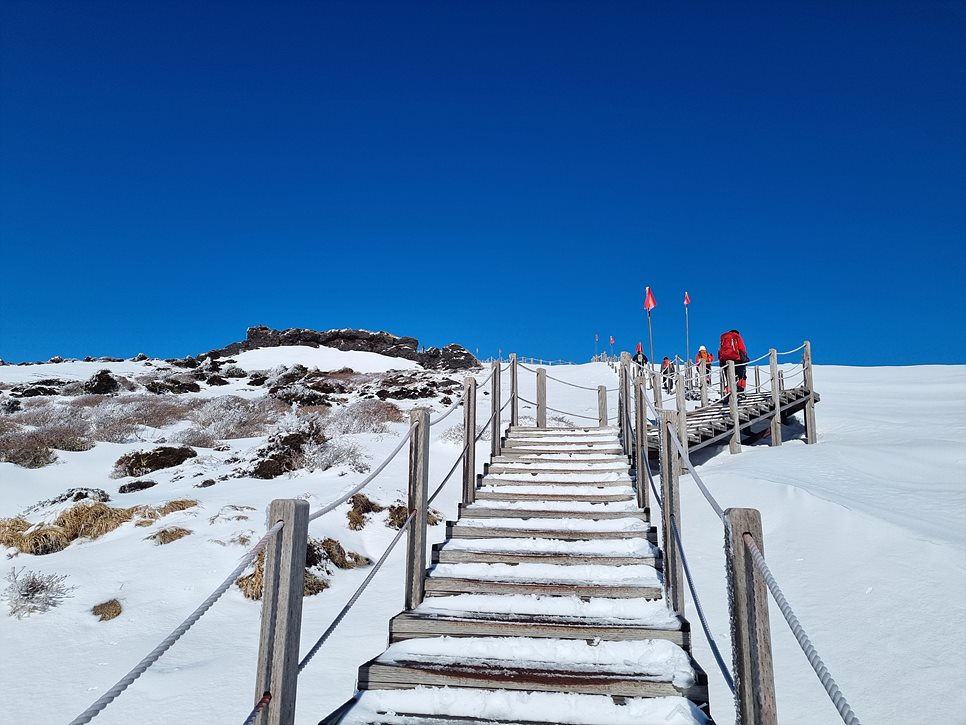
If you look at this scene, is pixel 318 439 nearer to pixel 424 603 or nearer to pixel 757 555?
pixel 424 603

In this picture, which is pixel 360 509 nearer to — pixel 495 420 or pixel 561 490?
pixel 495 420

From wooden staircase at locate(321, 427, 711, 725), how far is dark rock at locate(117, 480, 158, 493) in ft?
24.3

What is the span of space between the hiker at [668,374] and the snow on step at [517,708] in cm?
2151

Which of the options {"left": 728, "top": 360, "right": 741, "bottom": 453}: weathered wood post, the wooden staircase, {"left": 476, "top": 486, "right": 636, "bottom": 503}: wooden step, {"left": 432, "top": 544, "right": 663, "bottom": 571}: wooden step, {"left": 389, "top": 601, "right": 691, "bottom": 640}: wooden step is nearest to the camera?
the wooden staircase

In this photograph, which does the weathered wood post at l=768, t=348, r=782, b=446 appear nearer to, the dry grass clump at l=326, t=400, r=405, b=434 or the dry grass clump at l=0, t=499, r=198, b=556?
the dry grass clump at l=326, t=400, r=405, b=434

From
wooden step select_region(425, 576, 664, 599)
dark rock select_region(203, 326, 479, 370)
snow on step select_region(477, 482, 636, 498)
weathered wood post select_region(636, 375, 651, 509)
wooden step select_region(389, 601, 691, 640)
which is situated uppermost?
dark rock select_region(203, 326, 479, 370)

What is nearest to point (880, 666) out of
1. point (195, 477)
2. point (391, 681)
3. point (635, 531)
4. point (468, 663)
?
point (635, 531)

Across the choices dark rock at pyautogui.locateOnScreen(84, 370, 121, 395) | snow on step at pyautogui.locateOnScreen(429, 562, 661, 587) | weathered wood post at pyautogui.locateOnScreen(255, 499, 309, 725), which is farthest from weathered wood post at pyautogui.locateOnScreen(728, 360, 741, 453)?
dark rock at pyautogui.locateOnScreen(84, 370, 121, 395)

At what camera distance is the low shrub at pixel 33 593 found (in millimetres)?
5895

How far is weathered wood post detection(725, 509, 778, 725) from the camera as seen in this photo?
100 inches

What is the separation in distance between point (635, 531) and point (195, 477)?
A: 9.03 m

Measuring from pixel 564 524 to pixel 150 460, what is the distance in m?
10.1

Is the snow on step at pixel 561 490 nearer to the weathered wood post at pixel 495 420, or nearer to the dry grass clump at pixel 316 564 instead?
the weathered wood post at pixel 495 420

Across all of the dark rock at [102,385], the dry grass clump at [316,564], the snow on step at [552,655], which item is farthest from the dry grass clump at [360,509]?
the dark rock at [102,385]
